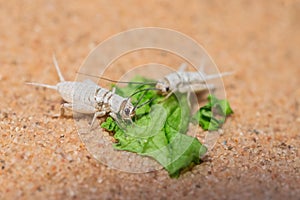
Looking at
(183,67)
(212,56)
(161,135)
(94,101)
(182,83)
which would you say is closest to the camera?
(161,135)

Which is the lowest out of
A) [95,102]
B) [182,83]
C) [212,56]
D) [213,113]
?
[95,102]

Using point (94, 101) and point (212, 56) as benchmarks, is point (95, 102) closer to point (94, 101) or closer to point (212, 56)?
point (94, 101)

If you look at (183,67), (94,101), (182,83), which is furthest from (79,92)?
(183,67)

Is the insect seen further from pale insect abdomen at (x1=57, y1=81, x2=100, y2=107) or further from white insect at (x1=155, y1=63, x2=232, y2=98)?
pale insect abdomen at (x1=57, y1=81, x2=100, y2=107)

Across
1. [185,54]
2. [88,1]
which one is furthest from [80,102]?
[88,1]

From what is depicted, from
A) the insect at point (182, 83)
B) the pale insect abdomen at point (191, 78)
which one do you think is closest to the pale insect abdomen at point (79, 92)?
the insect at point (182, 83)

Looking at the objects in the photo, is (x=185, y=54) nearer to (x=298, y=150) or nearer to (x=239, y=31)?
(x=239, y=31)
